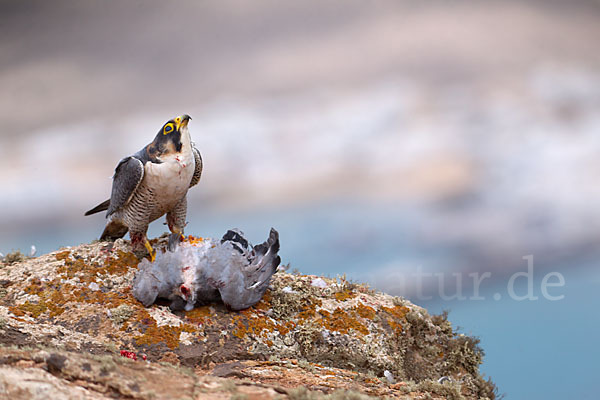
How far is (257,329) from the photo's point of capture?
7.22m

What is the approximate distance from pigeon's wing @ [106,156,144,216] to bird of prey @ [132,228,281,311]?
104 cm

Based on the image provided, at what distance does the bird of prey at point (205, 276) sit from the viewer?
287 inches

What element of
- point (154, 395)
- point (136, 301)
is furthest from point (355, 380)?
point (136, 301)

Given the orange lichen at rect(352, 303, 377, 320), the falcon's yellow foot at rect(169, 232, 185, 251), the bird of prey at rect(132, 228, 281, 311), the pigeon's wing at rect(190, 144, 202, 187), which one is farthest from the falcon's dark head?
the orange lichen at rect(352, 303, 377, 320)

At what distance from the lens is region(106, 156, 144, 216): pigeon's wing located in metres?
7.84

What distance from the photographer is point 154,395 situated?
146 inches

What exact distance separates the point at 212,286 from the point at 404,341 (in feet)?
9.25

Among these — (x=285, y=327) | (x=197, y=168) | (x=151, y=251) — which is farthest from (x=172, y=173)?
(x=285, y=327)

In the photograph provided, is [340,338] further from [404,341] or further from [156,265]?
[156,265]

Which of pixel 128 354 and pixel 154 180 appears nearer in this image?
pixel 128 354

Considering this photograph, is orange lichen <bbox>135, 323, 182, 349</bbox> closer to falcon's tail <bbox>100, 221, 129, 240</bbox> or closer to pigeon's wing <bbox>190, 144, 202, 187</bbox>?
falcon's tail <bbox>100, 221, 129, 240</bbox>

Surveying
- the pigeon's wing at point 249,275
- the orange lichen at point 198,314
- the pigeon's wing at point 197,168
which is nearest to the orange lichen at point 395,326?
the pigeon's wing at point 249,275

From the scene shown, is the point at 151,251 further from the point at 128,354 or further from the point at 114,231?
the point at 128,354

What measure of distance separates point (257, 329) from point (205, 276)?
945 millimetres
